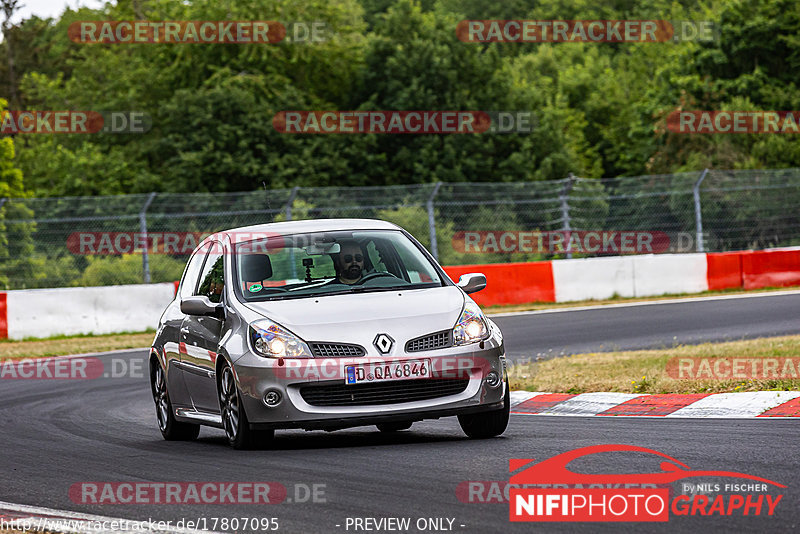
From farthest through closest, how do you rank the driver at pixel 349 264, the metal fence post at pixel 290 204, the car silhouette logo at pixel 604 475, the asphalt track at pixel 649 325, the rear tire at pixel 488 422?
the metal fence post at pixel 290 204 < the asphalt track at pixel 649 325 < the driver at pixel 349 264 < the rear tire at pixel 488 422 < the car silhouette logo at pixel 604 475

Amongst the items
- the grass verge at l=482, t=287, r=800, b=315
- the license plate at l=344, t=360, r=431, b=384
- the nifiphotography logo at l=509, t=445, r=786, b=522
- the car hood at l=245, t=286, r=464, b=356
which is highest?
the car hood at l=245, t=286, r=464, b=356

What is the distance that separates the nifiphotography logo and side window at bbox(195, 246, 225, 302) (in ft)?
9.97

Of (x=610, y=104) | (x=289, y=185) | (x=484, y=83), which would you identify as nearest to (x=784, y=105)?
(x=484, y=83)

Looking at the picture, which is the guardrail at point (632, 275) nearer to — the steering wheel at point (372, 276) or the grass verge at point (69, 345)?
the grass verge at point (69, 345)

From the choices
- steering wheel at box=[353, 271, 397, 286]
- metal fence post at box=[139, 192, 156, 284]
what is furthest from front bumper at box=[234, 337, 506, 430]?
metal fence post at box=[139, 192, 156, 284]

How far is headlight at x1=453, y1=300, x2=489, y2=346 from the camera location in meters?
7.99

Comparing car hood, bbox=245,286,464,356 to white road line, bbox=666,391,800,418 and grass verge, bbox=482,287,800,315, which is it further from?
grass verge, bbox=482,287,800,315

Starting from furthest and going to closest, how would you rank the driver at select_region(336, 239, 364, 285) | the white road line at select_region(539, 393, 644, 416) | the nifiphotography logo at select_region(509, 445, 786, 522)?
the white road line at select_region(539, 393, 644, 416) < the driver at select_region(336, 239, 364, 285) < the nifiphotography logo at select_region(509, 445, 786, 522)

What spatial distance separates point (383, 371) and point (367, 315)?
0.38 meters

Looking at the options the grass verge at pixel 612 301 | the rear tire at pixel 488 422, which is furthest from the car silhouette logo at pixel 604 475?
the grass verge at pixel 612 301

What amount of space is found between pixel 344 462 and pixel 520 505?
1.89 metres

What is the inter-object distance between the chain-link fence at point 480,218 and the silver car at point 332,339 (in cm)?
1421

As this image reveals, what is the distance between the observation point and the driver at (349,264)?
863 cm

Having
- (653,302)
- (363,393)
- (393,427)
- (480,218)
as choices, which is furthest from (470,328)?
(480,218)
